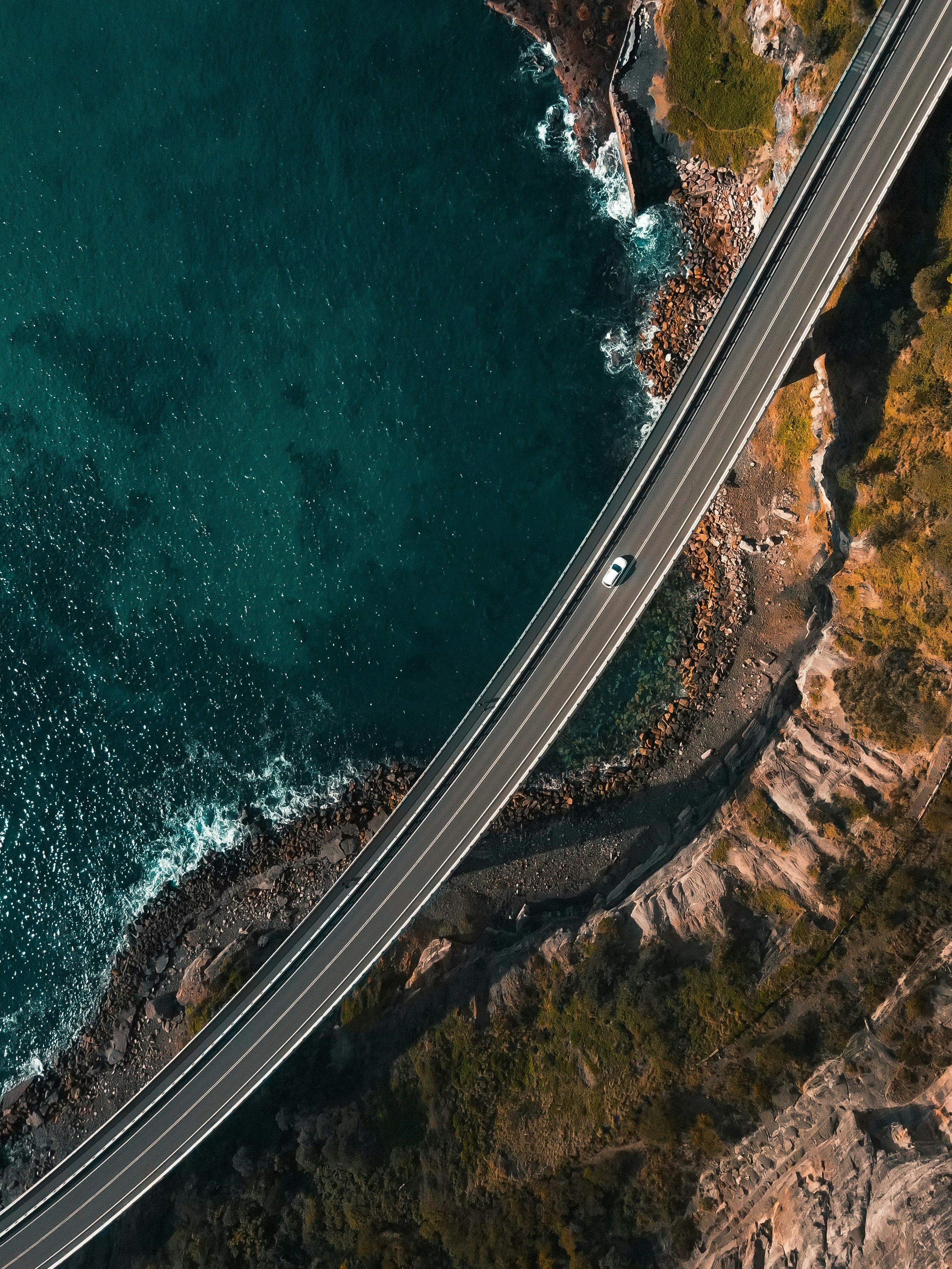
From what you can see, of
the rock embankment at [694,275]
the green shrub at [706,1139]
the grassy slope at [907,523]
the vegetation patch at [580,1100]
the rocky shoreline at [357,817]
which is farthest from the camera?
the rocky shoreline at [357,817]

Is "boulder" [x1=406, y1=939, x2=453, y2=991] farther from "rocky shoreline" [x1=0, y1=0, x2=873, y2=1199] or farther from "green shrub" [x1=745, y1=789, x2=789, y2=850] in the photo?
"green shrub" [x1=745, y1=789, x2=789, y2=850]

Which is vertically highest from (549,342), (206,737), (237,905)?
(549,342)

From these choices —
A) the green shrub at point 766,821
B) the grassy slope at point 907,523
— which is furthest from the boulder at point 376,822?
the grassy slope at point 907,523

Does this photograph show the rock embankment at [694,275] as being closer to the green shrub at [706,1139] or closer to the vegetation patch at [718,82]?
the vegetation patch at [718,82]

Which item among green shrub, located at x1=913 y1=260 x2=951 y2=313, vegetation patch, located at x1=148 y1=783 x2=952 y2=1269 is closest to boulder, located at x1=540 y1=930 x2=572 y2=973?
vegetation patch, located at x1=148 y1=783 x2=952 y2=1269

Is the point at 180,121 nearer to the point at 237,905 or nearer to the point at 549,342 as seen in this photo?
the point at 549,342

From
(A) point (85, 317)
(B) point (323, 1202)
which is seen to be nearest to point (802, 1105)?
(B) point (323, 1202)

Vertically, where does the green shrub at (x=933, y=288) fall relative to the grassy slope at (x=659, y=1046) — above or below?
above
